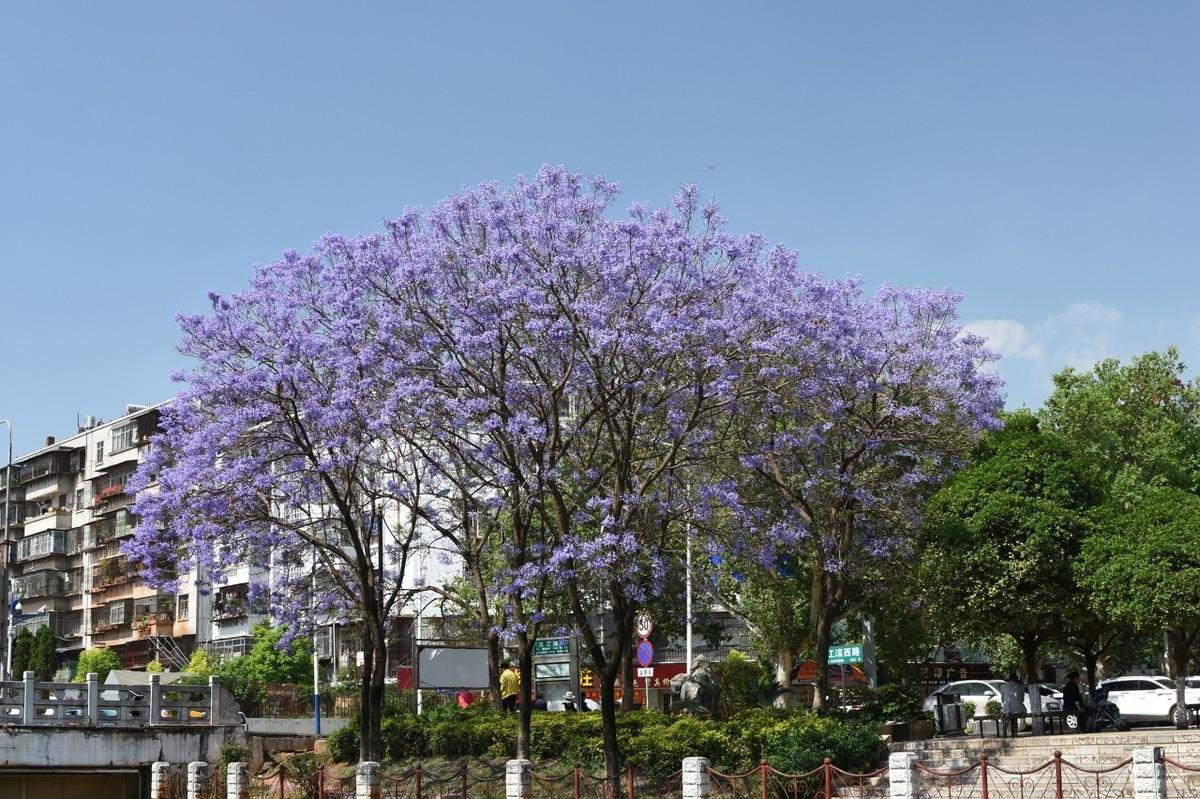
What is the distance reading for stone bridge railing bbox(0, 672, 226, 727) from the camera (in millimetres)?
30094

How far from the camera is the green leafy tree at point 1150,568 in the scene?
28141mm

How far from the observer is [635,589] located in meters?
24.2

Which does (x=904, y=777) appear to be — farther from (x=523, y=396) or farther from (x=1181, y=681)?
(x=1181, y=681)

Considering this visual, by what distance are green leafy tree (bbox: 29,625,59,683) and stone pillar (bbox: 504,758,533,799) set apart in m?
61.8

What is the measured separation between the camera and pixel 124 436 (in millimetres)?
78375

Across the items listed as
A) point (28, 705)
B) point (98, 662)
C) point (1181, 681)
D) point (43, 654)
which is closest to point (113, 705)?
point (28, 705)

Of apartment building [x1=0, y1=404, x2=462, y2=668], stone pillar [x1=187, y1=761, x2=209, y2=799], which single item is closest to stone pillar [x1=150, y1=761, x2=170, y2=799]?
stone pillar [x1=187, y1=761, x2=209, y2=799]

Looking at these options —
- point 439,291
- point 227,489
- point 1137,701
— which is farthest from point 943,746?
point 227,489

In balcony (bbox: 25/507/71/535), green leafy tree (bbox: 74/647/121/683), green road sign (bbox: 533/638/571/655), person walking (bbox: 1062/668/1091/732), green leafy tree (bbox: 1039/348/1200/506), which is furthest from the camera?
balcony (bbox: 25/507/71/535)

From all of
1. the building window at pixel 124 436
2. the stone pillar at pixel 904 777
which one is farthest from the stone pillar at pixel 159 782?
the building window at pixel 124 436

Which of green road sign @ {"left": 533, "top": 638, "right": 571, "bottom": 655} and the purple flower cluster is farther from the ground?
the purple flower cluster

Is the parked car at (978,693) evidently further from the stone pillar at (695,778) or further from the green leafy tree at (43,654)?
the green leafy tree at (43,654)

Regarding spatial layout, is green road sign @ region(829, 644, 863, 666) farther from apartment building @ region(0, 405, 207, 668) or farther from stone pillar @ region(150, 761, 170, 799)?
apartment building @ region(0, 405, 207, 668)

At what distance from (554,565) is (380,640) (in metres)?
5.82
